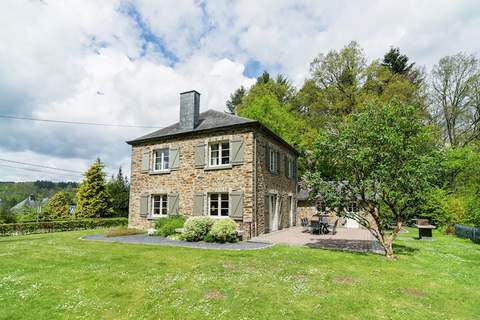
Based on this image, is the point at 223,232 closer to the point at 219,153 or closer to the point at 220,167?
the point at 220,167

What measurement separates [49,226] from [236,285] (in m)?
18.2

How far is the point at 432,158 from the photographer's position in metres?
9.47

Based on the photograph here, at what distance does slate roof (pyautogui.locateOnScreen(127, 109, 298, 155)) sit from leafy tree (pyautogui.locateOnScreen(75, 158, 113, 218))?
11064 mm

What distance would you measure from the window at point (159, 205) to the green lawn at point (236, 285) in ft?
22.1

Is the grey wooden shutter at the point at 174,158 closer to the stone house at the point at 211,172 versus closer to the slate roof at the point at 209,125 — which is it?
the stone house at the point at 211,172

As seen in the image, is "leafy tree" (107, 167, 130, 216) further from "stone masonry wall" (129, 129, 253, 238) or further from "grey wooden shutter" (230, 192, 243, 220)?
"grey wooden shutter" (230, 192, 243, 220)

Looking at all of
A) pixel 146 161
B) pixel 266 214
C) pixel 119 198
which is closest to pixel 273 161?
pixel 266 214

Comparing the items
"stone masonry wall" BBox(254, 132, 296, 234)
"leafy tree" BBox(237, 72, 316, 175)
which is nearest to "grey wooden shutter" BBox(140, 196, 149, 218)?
"stone masonry wall" BBox(254, 132, 296, 234)

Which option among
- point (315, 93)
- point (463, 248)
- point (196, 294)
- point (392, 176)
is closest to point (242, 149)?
point (392, 176)

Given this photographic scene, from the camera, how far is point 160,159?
17484mm

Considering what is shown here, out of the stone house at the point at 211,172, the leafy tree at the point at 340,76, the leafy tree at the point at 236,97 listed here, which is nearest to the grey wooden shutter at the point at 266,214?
the stone house at the point at 211,172

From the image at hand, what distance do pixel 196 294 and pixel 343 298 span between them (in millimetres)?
3008

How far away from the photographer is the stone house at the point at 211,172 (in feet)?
45.8

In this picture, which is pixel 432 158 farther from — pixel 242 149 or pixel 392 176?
pixel 242 149
